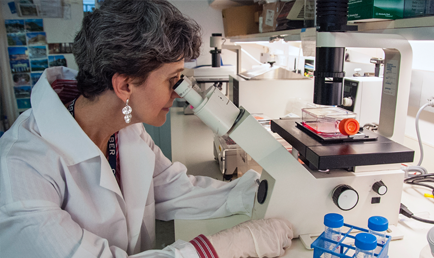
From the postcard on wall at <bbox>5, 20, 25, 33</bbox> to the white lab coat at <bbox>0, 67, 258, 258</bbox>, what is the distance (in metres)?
2.85

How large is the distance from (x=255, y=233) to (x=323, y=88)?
1.55 feet

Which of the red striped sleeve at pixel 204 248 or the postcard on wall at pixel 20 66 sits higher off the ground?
the postcard on wall at pixel 20 66

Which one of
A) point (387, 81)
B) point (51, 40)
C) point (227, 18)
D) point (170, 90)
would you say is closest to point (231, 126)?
point (170, 90)

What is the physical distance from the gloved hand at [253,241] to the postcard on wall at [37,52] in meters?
3.42

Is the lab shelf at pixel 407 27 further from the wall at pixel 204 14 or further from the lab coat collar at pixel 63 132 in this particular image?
the wall at pixel 204 14

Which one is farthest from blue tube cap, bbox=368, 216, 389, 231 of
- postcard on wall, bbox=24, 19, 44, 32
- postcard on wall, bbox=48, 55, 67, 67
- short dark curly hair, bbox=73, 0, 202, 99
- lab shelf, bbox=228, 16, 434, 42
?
postcard on wall, bbox=24, 19, 44, 32

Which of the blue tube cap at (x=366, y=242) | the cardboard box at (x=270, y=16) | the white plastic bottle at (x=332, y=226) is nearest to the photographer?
the blue tube cap at (x=366, y=242)

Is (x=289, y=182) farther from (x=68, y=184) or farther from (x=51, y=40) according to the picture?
(x=51, y=40)

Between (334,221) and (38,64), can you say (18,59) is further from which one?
(334,221)

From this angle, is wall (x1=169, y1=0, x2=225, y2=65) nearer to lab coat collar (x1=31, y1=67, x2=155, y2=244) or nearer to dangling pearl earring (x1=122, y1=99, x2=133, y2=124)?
lab coat collar (x1=31, y1=67, x2=155, y2=244)

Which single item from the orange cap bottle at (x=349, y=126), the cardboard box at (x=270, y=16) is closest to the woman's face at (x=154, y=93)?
the orange cap bottle at (x=349, y=126)

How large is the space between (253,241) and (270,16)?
1.35 m

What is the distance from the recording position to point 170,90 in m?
0.96

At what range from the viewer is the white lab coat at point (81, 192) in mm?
696
